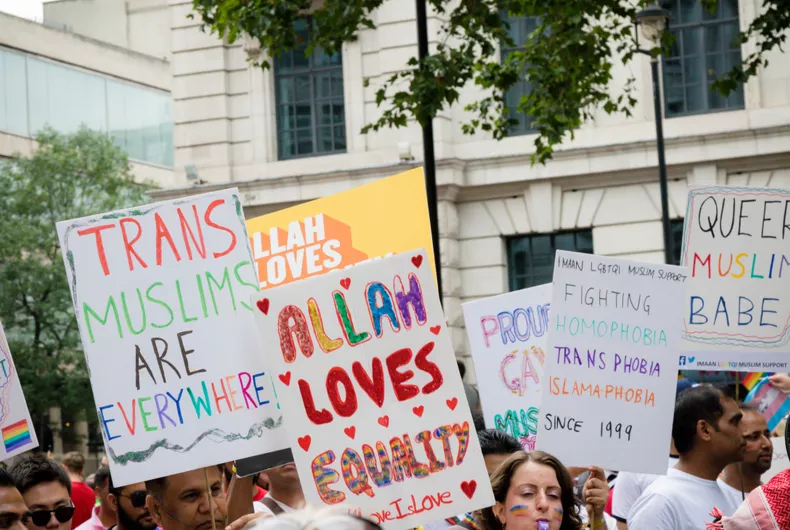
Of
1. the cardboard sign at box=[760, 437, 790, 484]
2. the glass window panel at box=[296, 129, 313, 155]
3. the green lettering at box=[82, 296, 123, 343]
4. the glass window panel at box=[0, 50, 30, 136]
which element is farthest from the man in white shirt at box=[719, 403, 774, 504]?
the glass window panel at box=[0, 50, 30, 136]

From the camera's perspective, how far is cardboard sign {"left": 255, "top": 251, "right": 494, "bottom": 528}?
5355mm

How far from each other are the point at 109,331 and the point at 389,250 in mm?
1451

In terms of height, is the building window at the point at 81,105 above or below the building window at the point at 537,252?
above

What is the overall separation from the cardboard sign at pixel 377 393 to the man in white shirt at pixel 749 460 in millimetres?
2062

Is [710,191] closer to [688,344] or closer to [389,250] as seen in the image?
[688,344]

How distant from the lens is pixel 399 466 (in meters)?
5.41

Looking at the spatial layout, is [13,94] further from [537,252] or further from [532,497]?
[532,497]

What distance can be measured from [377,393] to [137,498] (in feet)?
5.15

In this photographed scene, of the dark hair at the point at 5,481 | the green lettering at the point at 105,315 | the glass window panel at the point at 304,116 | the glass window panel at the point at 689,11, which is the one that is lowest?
the dark hair at the point at 5,481

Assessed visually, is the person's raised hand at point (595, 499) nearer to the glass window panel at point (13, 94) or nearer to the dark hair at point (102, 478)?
the dark hair at point (102, 478)

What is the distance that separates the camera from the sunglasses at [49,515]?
6.24m

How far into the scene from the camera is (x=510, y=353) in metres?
8.17

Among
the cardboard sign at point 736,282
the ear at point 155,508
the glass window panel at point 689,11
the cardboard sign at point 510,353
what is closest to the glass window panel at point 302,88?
the glass window panel at point 689,11

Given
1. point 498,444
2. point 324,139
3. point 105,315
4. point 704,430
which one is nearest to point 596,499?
point 498,444
